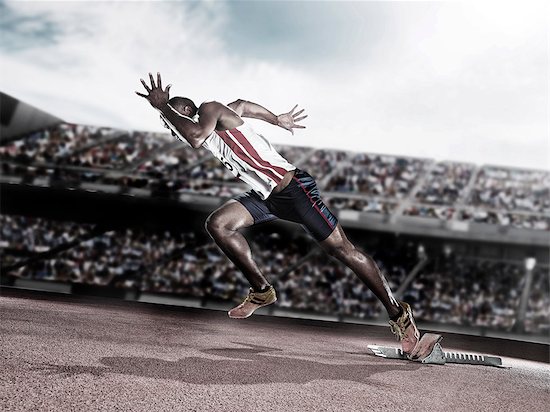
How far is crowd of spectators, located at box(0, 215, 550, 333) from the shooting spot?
11062 millimetres

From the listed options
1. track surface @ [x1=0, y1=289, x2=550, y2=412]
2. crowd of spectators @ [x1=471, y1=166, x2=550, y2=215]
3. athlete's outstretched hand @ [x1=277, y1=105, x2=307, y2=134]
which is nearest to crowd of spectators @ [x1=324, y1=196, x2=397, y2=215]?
crowd of spectators @ [x1=471, y1=166, x2=550, y2=215]

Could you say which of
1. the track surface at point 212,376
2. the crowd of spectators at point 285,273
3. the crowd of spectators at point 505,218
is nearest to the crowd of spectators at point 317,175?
the crowd of spectators at point 505,218

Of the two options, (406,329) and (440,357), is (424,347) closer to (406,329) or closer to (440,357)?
(406,329)

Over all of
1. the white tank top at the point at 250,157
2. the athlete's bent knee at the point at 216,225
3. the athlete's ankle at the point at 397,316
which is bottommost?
the athlete's ankle at the point at 397,316

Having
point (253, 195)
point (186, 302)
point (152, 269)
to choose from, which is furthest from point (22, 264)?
point (253, 195)

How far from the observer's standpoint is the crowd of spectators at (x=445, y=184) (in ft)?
40.8

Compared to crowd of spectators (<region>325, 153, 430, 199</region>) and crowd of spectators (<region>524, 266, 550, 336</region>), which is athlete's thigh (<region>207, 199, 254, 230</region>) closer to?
crowd of spectators (<region>524, 266, 550, 336</region>)

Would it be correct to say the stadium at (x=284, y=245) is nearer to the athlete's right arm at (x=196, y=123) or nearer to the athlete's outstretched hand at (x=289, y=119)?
the athlete's outstretched hand at (x=289, y=119)

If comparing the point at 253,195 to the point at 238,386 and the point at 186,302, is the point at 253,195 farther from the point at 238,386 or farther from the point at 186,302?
the point at 186,302

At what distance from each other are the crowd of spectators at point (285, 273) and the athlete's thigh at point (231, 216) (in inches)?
275

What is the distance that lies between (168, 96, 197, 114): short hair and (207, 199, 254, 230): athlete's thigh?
2.31 feet

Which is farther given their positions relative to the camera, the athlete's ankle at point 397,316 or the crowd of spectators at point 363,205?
the crowd of spectators at point 363,205

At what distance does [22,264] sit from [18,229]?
1192mm

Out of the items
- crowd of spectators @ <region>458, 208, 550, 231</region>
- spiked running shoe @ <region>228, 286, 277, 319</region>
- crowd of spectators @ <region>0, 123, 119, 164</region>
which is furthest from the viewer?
crowd of spectators @ <region>0, 123, 119, 164</region>
